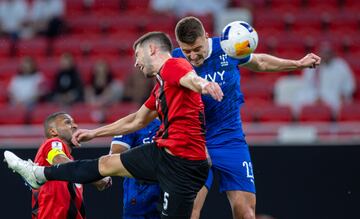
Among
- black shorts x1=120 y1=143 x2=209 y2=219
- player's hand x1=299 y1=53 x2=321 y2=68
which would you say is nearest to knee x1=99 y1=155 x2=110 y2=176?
black shorts x1=120 y1=143 x2=209 y2=219

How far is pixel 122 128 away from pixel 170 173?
802 millimetres

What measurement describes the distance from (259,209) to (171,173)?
2675 millimetres

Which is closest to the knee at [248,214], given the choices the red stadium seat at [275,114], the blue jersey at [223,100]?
the blue jersey at [223,100]

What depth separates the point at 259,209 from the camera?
9164 mm

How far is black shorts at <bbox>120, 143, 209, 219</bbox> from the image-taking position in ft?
21.9

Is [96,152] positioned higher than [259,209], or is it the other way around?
[96,152]

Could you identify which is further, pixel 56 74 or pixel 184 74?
pixel 56 74

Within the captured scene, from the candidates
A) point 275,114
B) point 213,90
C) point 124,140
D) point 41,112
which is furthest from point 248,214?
point 41,112

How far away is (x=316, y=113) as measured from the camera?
1209 cm

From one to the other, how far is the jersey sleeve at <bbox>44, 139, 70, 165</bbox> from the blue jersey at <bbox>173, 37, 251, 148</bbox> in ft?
3.99

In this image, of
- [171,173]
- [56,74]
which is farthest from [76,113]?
[171,173]

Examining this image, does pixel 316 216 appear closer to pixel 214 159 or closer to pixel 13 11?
pixel 214 159

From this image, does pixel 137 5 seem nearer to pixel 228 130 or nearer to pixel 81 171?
pixel 228 130

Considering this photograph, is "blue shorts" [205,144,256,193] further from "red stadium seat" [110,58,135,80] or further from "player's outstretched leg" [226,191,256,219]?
"red stadium seat" [110,58,135,80]
